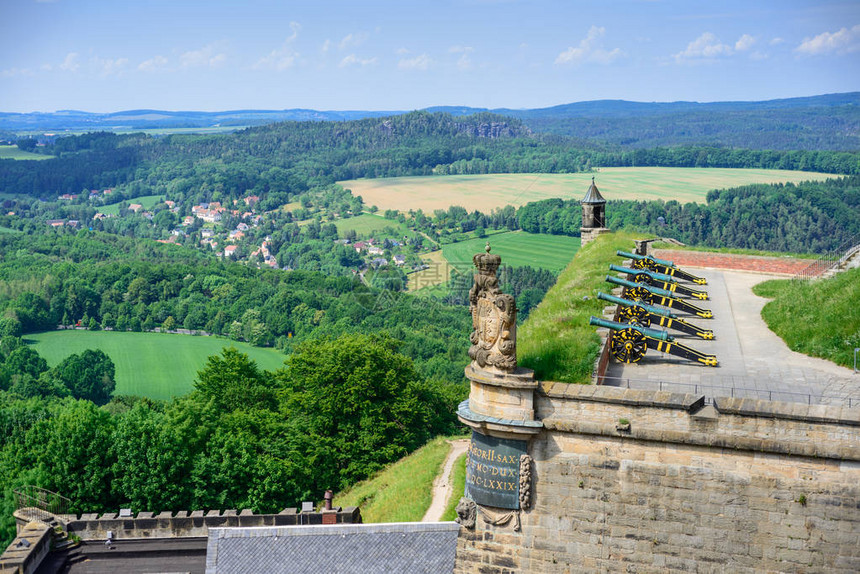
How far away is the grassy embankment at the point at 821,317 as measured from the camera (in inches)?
936

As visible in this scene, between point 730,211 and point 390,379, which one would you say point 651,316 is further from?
point 730,211

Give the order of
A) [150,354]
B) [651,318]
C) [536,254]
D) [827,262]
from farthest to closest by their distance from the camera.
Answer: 1. [536,254]
2. [150,354]
3. [827,262]
4. [651,318]

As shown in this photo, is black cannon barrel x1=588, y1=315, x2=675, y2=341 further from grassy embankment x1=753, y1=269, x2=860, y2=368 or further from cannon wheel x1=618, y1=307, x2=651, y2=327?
grassy embankment x1=753, y1=269, x2=860, y2=368

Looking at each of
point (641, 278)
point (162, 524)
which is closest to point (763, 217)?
point (641, 278)

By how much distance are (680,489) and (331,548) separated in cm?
852

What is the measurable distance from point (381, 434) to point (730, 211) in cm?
14756

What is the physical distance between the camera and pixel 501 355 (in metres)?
18.9

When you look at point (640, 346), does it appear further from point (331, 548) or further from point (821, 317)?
point (331, 548)

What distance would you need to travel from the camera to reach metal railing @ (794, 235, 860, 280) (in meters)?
34.9

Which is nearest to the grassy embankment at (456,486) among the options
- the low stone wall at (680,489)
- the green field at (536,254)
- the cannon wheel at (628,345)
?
the cannon wheel at (628,345)

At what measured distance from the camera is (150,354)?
15600 cm

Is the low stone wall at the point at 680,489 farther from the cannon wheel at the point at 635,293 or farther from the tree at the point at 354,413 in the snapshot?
the tree at the point at 354,413

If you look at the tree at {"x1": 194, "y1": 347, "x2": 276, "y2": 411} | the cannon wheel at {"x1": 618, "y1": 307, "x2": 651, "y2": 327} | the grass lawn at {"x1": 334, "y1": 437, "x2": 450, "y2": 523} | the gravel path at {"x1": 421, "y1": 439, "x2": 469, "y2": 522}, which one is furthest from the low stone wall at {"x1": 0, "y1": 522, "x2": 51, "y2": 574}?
the tree at {"x1": 194, "y1": 347, "x2": 276, "y2": 411}

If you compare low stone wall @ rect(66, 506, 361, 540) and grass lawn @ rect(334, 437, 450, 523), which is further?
grass lawn @ rect(334, 437, 450, 523)
